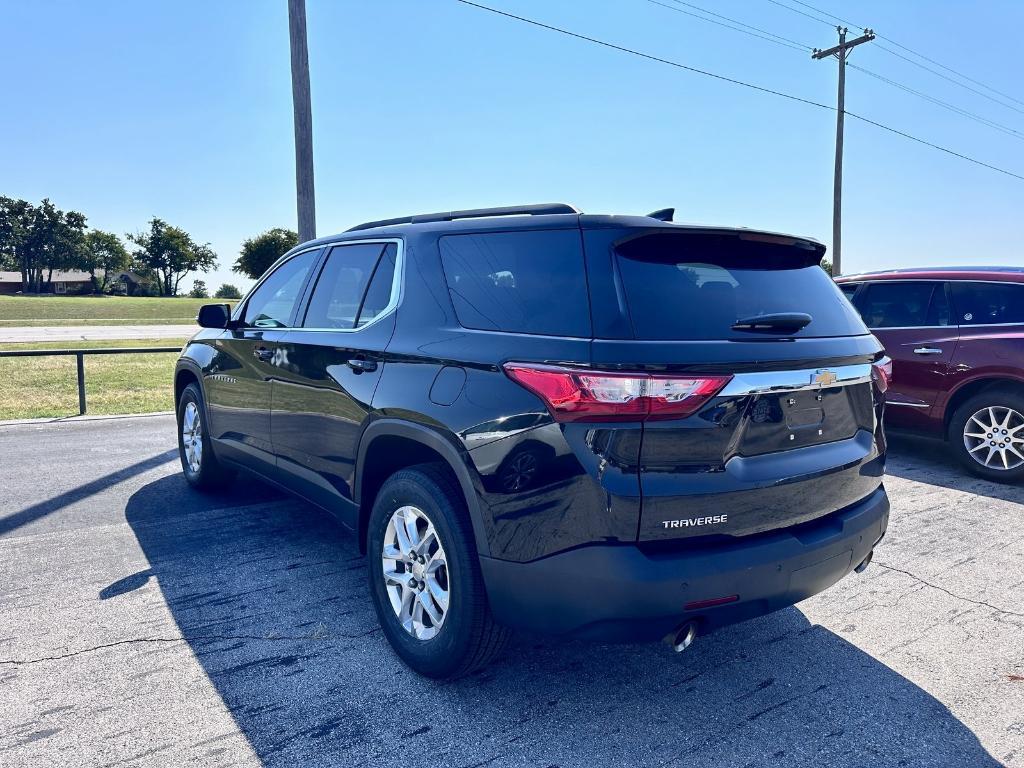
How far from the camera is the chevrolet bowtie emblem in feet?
8.76

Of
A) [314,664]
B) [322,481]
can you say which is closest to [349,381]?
[322,481]

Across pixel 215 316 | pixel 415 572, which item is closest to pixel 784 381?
pixel 415 572

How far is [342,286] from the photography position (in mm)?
3846

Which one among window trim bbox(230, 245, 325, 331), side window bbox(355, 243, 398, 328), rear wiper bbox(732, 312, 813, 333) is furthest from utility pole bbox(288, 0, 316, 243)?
rear wiper bbox(732, 312, 813, 333)

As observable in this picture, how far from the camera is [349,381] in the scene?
344cm

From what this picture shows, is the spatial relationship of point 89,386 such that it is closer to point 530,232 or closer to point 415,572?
point 415,572

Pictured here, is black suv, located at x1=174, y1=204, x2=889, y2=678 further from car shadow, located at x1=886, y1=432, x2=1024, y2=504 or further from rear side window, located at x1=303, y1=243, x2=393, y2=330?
car shadow, located at x1=886, y1=432, x2=1024, y2=504

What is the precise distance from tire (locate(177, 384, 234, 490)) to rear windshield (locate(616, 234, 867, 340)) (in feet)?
12.6

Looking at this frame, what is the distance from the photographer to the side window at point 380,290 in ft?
11.2

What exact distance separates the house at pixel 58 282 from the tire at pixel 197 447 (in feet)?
408

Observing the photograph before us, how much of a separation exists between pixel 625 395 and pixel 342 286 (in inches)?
81.4

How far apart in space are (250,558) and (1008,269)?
21.3 feet

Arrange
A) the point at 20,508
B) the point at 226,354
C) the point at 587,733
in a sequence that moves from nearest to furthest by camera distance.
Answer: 1. the point at 587,733
2. the point at 226,354
3. the point at 20,508

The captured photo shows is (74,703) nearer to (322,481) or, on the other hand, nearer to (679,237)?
(322,481)
